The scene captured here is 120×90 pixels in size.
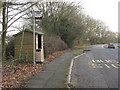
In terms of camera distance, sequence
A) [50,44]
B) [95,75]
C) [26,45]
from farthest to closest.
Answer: [50,44] → [26,45] → [95,75]

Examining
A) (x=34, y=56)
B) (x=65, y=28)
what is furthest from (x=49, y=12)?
(x=34, y=56)

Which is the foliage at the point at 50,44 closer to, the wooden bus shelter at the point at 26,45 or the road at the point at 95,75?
the wooden bus shelter at the point at 26,45

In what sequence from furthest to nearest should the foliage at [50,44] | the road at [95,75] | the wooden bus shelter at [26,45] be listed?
the foliage at [50,44], the wooden bus shelter at [26,45], the road at [95,75]

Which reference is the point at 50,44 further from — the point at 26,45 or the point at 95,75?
the point at 95,75

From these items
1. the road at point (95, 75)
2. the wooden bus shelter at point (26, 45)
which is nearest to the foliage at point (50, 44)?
the wooden bus shelter at point (26, 45)

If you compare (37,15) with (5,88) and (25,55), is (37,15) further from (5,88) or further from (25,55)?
(5,88)

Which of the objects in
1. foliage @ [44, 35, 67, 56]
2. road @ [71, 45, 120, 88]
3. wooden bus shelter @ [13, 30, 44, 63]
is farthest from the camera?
foliage @ [44, 35, 67, 56]

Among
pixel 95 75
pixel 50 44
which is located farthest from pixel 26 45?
Answer: pixel 50 44

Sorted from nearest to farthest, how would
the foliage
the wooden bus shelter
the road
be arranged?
1. the road
2. the wooden bus shelter
3. the foliage

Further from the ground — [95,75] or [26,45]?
[26,45]

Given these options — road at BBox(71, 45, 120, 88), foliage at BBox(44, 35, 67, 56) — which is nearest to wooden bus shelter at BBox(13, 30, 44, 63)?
road at BBox(71, 45, 120, 88)

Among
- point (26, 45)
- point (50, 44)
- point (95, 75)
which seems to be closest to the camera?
point (95, 75)

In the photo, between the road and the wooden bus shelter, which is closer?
the road

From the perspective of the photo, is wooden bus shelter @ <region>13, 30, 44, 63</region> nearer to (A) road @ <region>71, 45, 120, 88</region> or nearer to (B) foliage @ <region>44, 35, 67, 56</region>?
(A) road @ <region>71, 45, 120, 88</region>
